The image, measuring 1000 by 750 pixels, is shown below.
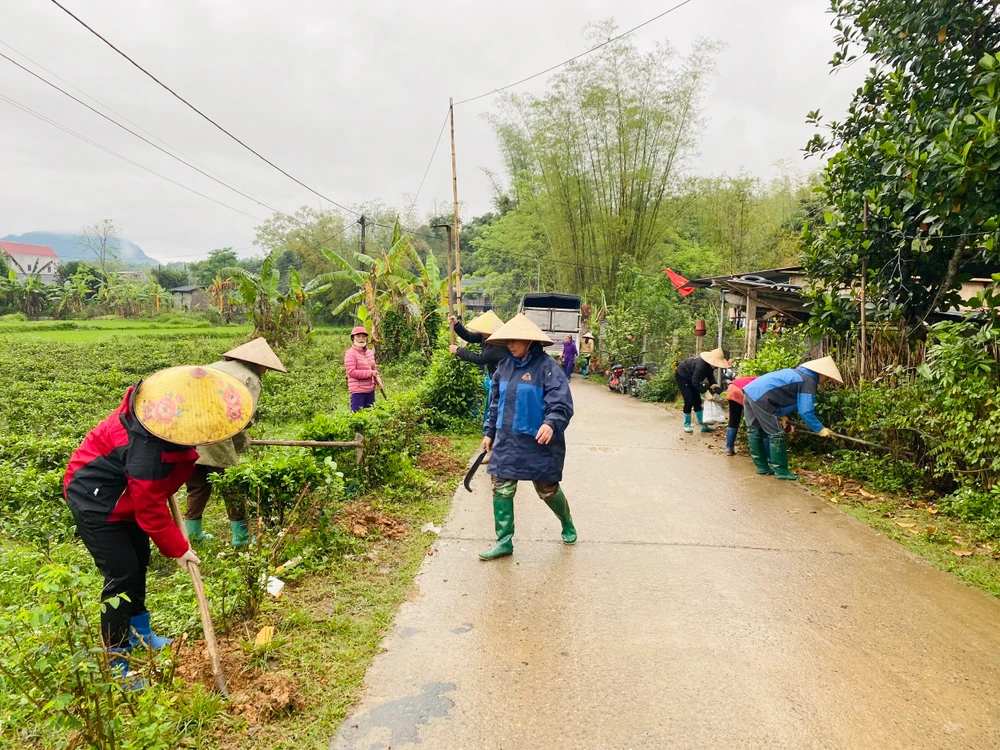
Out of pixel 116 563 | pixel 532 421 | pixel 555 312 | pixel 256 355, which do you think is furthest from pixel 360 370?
pixel 555 312

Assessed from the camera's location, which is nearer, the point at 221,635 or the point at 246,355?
the point at 221,635

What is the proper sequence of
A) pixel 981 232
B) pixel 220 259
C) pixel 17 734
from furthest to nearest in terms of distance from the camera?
pixel 220 259 < pixel 981 232 < pixel 17 734

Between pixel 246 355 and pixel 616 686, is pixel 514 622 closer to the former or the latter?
pixel 616 686

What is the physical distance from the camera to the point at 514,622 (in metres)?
3.46

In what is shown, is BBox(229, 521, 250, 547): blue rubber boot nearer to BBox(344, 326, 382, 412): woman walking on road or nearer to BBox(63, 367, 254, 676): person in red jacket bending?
BBox(63, 367, 254, 676): person in red jacket bending

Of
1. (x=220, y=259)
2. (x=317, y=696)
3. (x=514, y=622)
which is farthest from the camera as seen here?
(x=220, y=259)

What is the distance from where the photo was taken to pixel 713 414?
9.84 metres

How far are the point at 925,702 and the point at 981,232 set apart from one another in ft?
13.9

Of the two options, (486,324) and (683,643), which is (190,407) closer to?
(683,643)

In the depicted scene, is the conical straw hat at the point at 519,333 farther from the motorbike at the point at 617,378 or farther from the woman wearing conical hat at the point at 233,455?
the motorbike at the point at 617,378

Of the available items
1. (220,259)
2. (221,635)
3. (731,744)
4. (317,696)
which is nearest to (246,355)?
(221,635)

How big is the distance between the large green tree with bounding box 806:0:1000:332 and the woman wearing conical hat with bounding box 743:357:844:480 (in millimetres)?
943

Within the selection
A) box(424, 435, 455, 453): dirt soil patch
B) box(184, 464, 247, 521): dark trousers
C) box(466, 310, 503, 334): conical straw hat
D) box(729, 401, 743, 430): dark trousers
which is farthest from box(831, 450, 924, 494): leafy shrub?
box(184, 464, 247, 521): dark trousers

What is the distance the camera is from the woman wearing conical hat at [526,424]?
4211 mm
